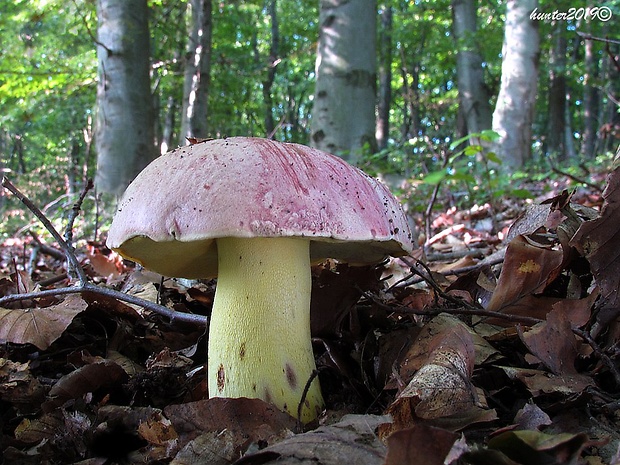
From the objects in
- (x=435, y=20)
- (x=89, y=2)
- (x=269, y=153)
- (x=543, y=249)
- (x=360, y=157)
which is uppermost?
(x=435, y=20)

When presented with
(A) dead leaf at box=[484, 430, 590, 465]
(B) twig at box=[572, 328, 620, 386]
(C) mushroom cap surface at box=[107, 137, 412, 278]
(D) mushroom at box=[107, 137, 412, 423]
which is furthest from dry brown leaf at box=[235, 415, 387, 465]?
(B) twig at box=[572, 328, 620, 386]

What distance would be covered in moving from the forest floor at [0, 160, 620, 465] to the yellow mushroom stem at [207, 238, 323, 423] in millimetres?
133

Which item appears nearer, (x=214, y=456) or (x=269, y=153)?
(x=214, y=456)

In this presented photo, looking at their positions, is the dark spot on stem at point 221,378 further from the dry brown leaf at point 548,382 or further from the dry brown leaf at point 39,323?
the dry brown leaf at point 548,382

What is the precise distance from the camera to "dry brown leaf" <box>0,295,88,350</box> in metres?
1.61

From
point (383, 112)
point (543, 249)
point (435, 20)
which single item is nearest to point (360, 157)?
point (543, 249)

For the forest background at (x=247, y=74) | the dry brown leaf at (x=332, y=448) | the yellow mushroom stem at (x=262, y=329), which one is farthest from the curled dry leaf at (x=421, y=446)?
the forest background at (x=247, y=74)

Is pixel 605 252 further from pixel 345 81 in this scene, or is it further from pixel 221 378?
pixel 345 81

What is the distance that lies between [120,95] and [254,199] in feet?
18.6

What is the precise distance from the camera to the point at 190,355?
1.74 m

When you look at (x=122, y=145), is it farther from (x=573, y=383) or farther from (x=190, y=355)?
(x=573, y=383)

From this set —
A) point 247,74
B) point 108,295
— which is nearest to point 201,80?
point 247,74

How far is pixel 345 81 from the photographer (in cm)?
496

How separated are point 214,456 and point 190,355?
0.73 m
